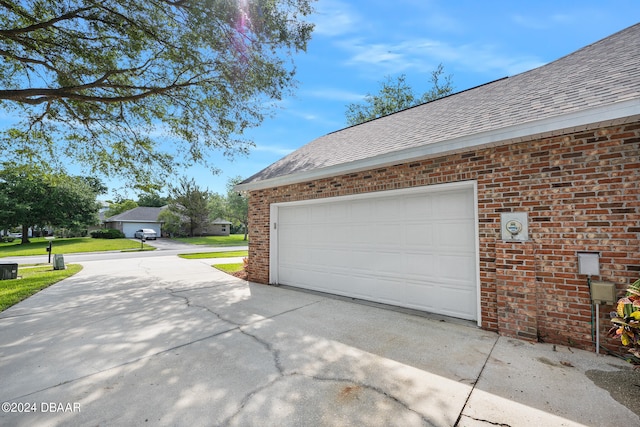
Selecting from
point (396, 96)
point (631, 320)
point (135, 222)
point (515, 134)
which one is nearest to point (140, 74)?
point (515, 134)

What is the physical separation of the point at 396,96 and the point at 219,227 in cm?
3527

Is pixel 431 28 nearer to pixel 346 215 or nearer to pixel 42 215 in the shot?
pixel 346 215

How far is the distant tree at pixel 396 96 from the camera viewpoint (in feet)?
63.7

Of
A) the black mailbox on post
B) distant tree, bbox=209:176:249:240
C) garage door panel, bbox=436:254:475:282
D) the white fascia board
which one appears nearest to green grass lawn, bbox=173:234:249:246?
distant tree, bbox=209:176:249:240

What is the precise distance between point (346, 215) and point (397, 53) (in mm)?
5699

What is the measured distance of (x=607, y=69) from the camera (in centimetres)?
395

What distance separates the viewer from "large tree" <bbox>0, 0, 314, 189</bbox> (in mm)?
6254

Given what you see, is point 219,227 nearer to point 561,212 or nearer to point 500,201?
point 500,201

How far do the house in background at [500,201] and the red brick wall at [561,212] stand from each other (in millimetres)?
12

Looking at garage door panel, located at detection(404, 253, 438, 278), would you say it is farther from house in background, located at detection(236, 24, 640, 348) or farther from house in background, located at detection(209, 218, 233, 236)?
house in background, located at detection(209, 218, 233, 236)

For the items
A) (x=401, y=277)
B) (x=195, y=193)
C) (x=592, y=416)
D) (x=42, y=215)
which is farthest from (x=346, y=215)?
(x=42, y=215)

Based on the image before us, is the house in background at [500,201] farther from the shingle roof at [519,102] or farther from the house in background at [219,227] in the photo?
the house in background at [219,227]

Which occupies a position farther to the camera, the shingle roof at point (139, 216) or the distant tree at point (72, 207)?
the shingle roof at point (139, 216)

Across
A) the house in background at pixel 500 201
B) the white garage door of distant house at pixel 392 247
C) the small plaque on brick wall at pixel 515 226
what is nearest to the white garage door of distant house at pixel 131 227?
the white garage door of distant house at pixel 392 247
